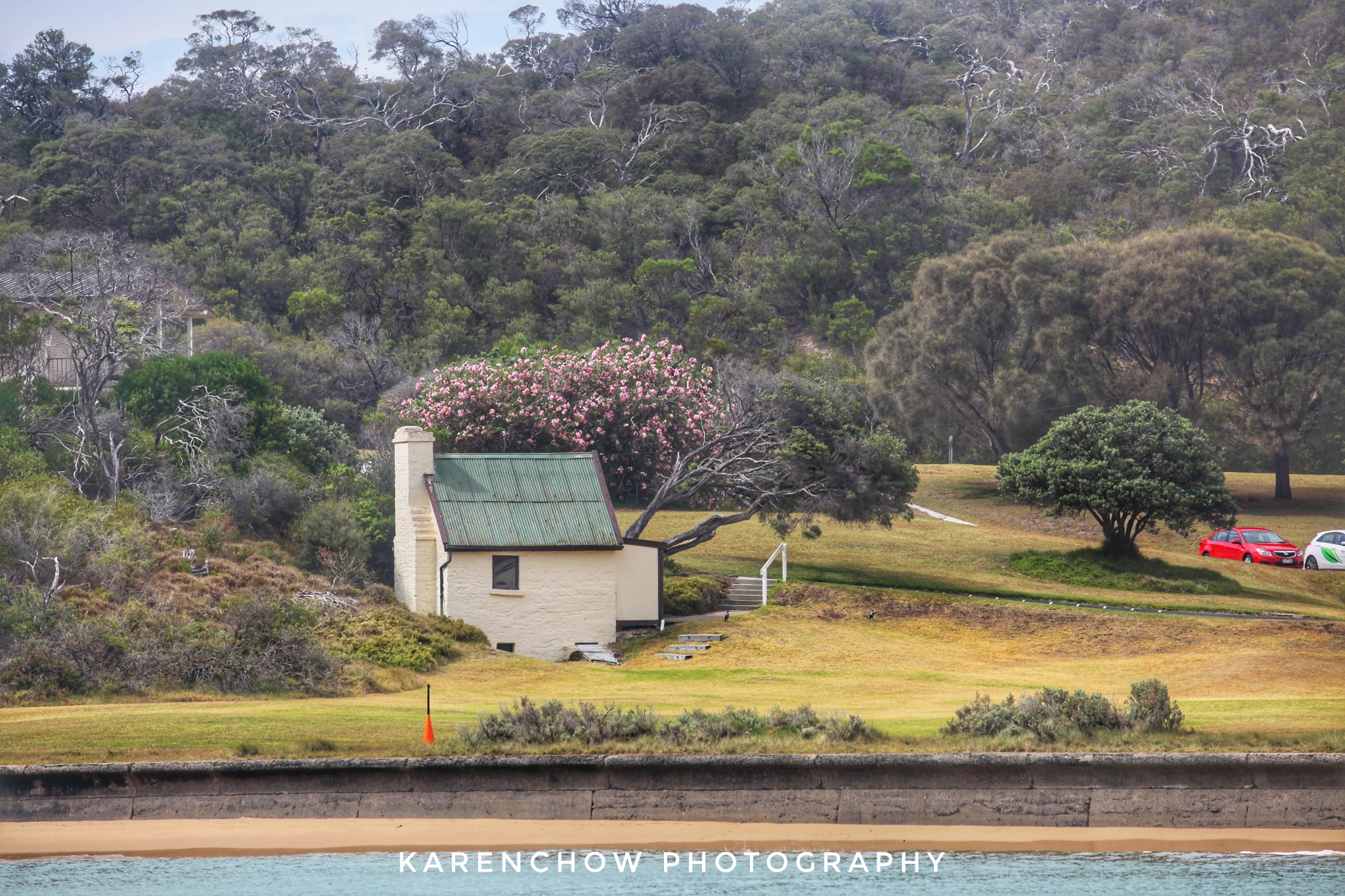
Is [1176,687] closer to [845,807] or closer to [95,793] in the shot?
[845,807]

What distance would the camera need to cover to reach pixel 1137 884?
15.8 m

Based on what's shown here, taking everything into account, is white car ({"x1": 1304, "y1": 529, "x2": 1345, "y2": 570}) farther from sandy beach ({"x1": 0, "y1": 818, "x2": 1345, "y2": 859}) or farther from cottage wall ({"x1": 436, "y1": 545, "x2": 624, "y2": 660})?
sandy beach ({"x1": 0, "y1": 818, "x2": 1345, "y2": 859})

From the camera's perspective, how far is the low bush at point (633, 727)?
19.7m

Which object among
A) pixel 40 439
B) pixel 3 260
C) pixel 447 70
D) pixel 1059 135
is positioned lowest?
pixel 40 439

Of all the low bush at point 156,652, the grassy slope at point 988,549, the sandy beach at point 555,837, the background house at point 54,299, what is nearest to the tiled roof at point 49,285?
the background house at point 54,299

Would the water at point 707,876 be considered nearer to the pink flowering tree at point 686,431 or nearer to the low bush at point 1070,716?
the low bush at point 1070,716

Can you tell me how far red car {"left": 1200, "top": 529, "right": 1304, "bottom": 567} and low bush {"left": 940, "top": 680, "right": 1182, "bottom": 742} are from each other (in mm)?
27850

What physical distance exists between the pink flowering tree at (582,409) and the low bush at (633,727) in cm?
2668

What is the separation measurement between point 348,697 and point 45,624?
5.99 meters

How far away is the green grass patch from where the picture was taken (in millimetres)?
41500

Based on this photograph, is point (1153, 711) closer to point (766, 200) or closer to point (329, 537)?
point (329, 537)

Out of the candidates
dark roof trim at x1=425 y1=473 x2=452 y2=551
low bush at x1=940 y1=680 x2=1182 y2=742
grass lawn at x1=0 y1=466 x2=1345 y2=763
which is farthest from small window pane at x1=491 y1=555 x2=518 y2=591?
low bush at x1=940 y1=680 x2=1182 y2=742

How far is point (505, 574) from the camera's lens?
35.1m

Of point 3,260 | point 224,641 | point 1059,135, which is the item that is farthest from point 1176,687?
point 1059,135
